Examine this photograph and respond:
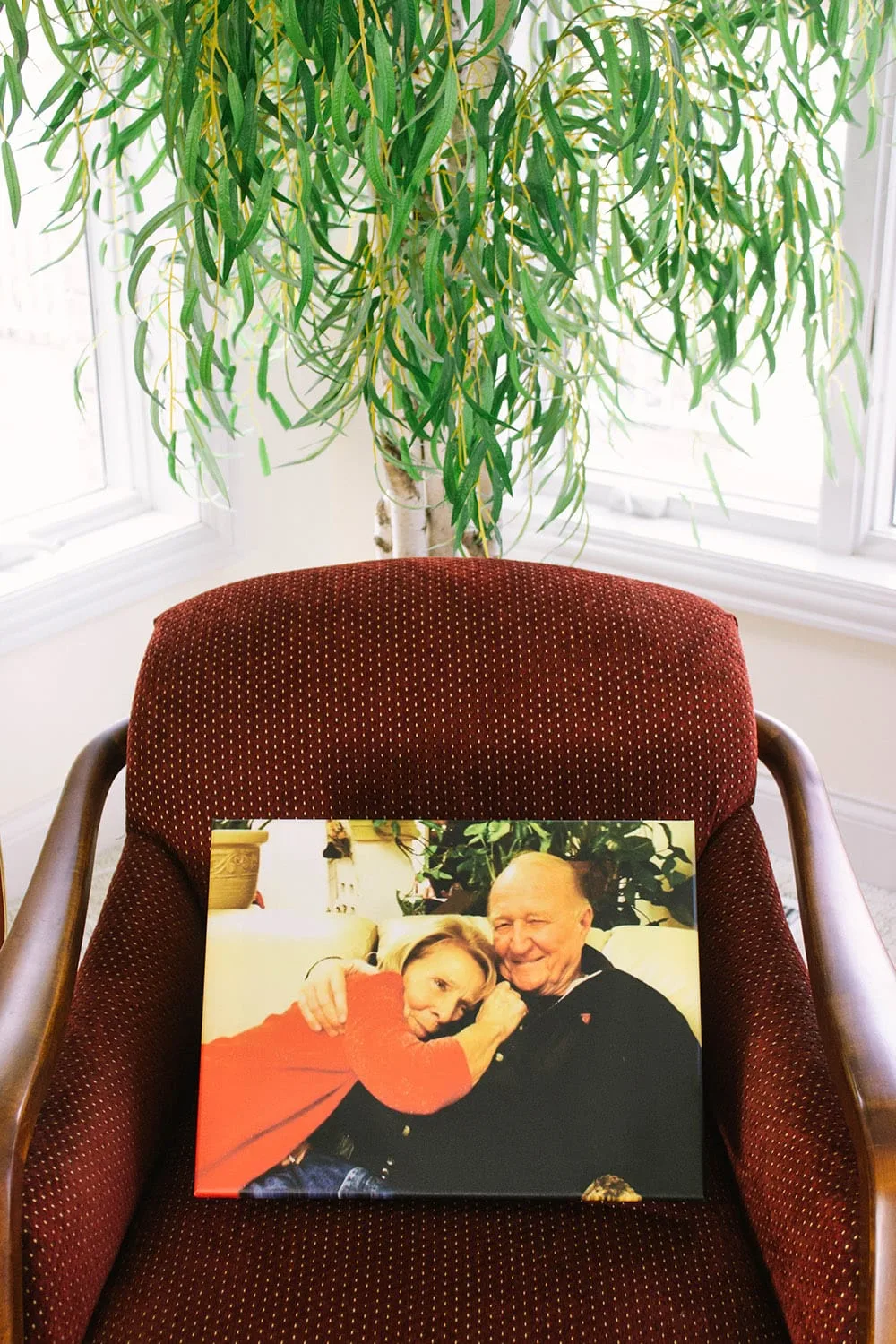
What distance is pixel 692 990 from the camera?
116 centimetres

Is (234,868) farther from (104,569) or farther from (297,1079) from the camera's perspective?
(104,569)

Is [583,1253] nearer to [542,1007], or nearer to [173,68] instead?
[542,1007]

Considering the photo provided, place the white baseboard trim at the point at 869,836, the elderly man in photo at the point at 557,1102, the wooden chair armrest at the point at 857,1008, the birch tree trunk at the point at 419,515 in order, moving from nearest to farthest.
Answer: the wooden chair armrest at the point at 857,1008
the elderly man in photo at the point at 557,1102
the birch tree trunk at the point at 419,515
the white baseboard trim at the point at 869,836

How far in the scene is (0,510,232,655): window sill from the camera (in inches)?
85.0

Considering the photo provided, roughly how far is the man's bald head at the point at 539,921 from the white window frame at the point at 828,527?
882mm

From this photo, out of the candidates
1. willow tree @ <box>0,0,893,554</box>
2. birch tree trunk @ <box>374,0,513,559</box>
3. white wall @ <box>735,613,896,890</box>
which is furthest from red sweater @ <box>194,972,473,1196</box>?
white wall @ <box>735,613,896,890</box>

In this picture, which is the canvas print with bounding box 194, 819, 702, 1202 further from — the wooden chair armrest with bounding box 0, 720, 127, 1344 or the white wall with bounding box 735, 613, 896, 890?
the white wall with bounding box 735, 613, 896, 890

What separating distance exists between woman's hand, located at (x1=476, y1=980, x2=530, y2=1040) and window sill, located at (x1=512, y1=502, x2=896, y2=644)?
38.3 inches

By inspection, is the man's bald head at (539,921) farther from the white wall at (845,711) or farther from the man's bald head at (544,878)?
the white wall at (845,711)

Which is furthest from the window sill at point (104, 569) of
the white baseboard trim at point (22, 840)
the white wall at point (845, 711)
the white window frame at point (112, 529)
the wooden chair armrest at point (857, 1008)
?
the wooden chair armrest at point (857, 1008)

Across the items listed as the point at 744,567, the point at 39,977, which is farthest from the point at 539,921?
the point at 744,567

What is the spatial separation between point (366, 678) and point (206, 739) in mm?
161

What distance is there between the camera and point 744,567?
220 cm

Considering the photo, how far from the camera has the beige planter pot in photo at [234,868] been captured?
1.20 meters
